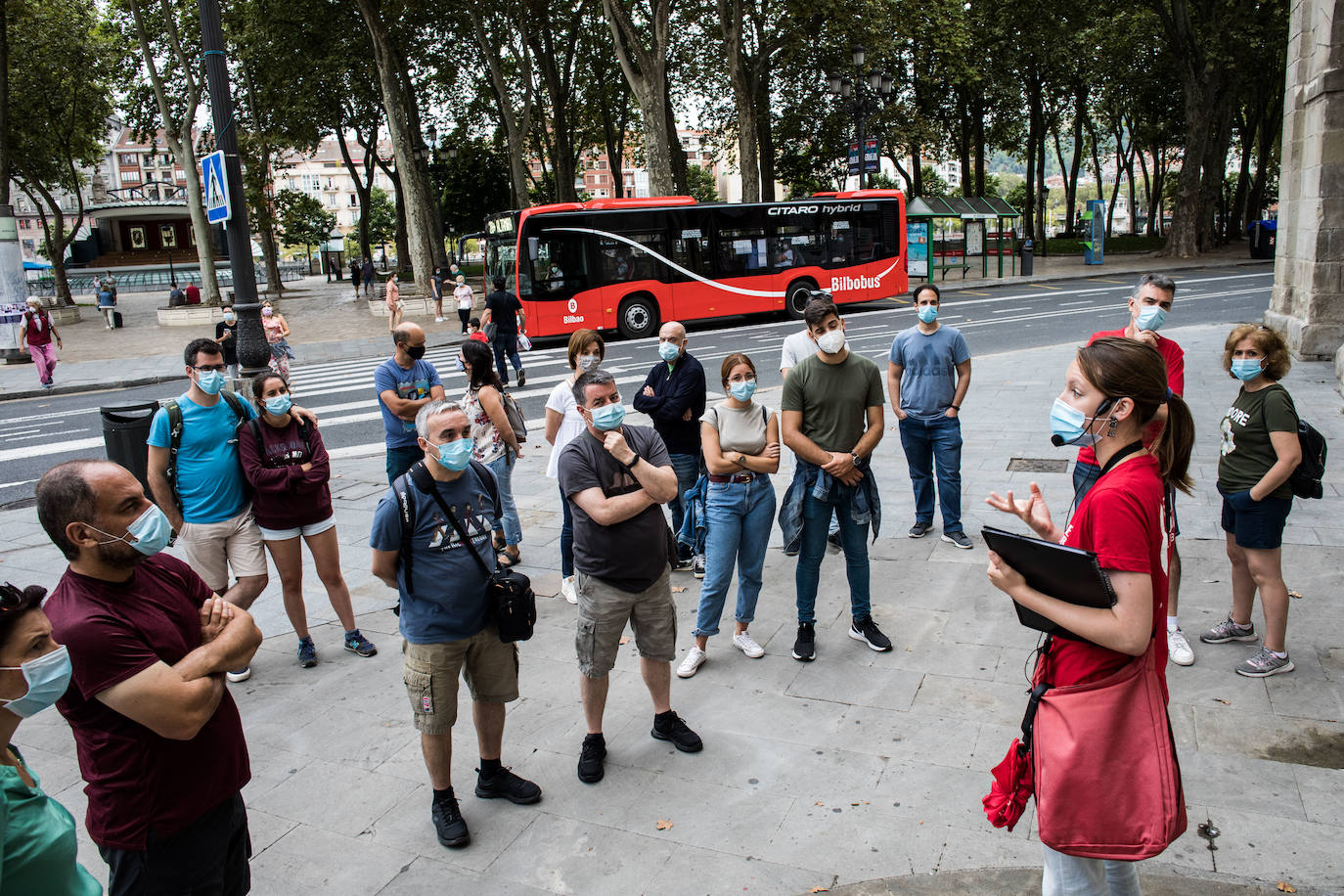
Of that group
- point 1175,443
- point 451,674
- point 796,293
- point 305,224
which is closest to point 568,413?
point 451,674

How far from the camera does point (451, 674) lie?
3893 mm

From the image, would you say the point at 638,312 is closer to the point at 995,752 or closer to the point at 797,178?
the point at 995,752

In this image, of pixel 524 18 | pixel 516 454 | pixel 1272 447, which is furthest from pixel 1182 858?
pixel 524 18

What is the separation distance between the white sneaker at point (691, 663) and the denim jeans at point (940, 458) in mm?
2544

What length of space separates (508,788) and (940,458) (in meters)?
4.17

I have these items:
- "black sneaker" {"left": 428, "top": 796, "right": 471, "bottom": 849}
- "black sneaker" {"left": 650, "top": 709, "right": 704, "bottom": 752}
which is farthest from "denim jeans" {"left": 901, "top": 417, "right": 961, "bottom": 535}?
"black sneaker" {"left": 428, "top": 796, "right": 471, "bottom": 849}

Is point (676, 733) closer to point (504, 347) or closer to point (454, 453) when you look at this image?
point (454, 453)

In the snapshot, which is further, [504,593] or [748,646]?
[748,646]

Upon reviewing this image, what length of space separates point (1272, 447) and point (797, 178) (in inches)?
1812

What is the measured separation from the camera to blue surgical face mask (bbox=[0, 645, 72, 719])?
2111mm

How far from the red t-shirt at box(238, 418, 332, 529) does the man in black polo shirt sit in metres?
2.05

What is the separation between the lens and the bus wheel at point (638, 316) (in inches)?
893

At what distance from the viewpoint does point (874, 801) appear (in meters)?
3.93

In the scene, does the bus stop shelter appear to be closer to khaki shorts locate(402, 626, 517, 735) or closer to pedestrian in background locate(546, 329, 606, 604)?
pedestrian in background locate(546, 329, 606, 604)
